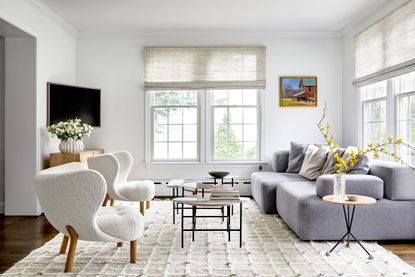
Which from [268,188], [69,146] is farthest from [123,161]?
[268,188]

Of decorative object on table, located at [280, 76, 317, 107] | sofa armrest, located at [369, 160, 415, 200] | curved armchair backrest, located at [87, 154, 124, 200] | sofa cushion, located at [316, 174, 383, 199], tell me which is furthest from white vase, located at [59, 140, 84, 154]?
sofa armrest, located at [369, 160, 415, 200]

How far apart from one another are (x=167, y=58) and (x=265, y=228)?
356 cm

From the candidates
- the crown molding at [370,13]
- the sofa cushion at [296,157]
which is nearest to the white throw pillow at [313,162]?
the sofa cushion at [296,157]

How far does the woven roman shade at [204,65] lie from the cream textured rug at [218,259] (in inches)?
126

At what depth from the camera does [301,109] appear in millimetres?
6953

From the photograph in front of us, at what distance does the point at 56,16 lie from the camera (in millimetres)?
5953

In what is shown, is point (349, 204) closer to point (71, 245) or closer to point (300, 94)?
point (71, 245)

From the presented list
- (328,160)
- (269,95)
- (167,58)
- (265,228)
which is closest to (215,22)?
(167,58)

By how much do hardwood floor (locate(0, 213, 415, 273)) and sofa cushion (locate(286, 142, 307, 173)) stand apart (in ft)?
7.42

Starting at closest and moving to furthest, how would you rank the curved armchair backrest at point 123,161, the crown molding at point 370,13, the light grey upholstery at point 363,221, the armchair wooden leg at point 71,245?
1. the armchair wooden leg at point 71,245
2. the light grey upholstery at point 363,221
3. the crown molding at point 370,13
4. the curved armchair backrest at point 123,161

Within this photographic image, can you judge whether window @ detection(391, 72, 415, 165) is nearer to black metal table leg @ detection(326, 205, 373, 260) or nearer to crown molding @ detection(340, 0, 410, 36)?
crown molding @ detection(340, 0, 410, 36)

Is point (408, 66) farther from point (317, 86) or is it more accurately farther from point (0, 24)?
point (0, 24)

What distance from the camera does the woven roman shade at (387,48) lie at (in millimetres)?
4594

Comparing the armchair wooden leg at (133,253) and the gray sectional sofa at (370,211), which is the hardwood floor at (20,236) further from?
the gray sectional sofa at (370,211)
